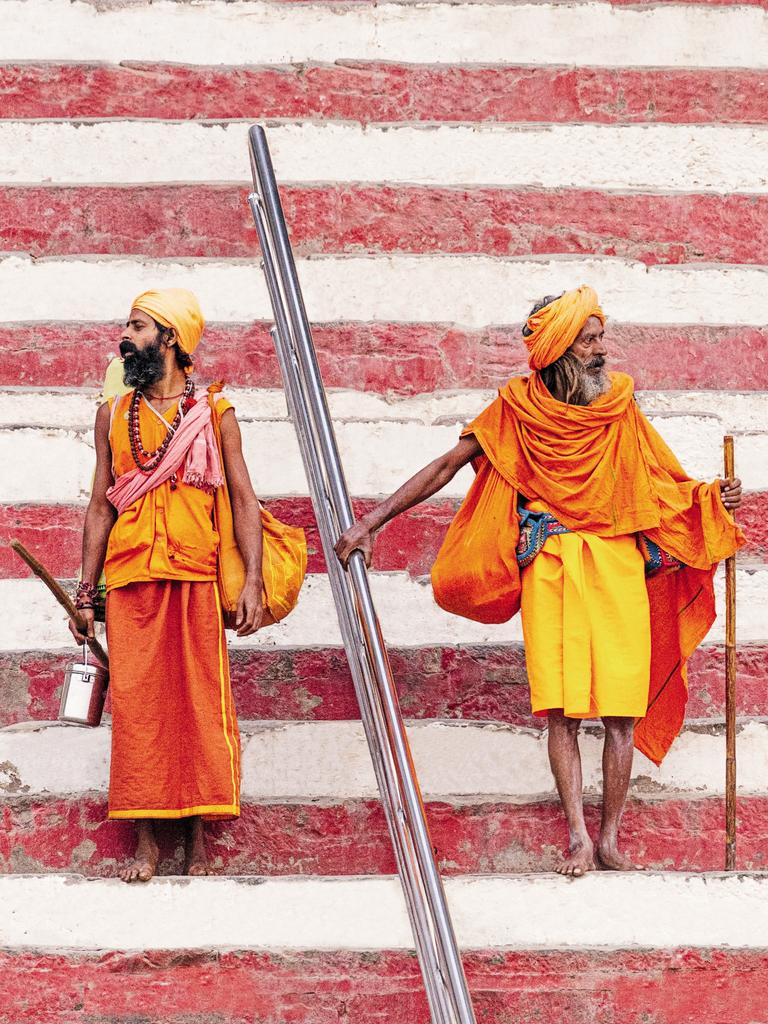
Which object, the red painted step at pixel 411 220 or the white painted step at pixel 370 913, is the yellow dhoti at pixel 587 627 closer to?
the white painted step at pixel 370 913

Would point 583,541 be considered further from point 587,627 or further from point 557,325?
point 557,325

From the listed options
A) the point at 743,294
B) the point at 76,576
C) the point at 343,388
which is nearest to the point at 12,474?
the point at 76,576

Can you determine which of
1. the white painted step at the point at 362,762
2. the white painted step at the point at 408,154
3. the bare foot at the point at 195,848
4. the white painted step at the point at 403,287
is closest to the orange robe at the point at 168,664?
the bare foot at the point at 195,848

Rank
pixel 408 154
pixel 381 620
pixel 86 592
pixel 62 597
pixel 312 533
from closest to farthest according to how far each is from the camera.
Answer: pixel 62 597 → pixel 86 592 → pixel 381 620 → pixel 312 533 → pixel 408 154

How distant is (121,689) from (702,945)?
1675 mm

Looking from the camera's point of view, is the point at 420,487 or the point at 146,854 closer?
the point at 146,854

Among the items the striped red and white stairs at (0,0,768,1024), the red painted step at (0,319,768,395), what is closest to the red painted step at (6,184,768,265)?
the striped red and white stairs at (0,0,768,1024)

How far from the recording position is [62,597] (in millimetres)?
5164

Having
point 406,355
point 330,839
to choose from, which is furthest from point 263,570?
point 406,355

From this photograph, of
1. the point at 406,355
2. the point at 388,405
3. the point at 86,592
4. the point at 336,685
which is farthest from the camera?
the point at 406,355

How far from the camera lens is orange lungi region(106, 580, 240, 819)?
5.04 m

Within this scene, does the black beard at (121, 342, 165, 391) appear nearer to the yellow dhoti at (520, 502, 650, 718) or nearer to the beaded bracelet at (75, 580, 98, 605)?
the beaded bracelet at (75, 580, 98, 605)

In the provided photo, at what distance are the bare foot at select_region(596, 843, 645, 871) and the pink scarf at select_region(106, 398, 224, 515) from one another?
1.46m

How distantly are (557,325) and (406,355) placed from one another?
141 cm
